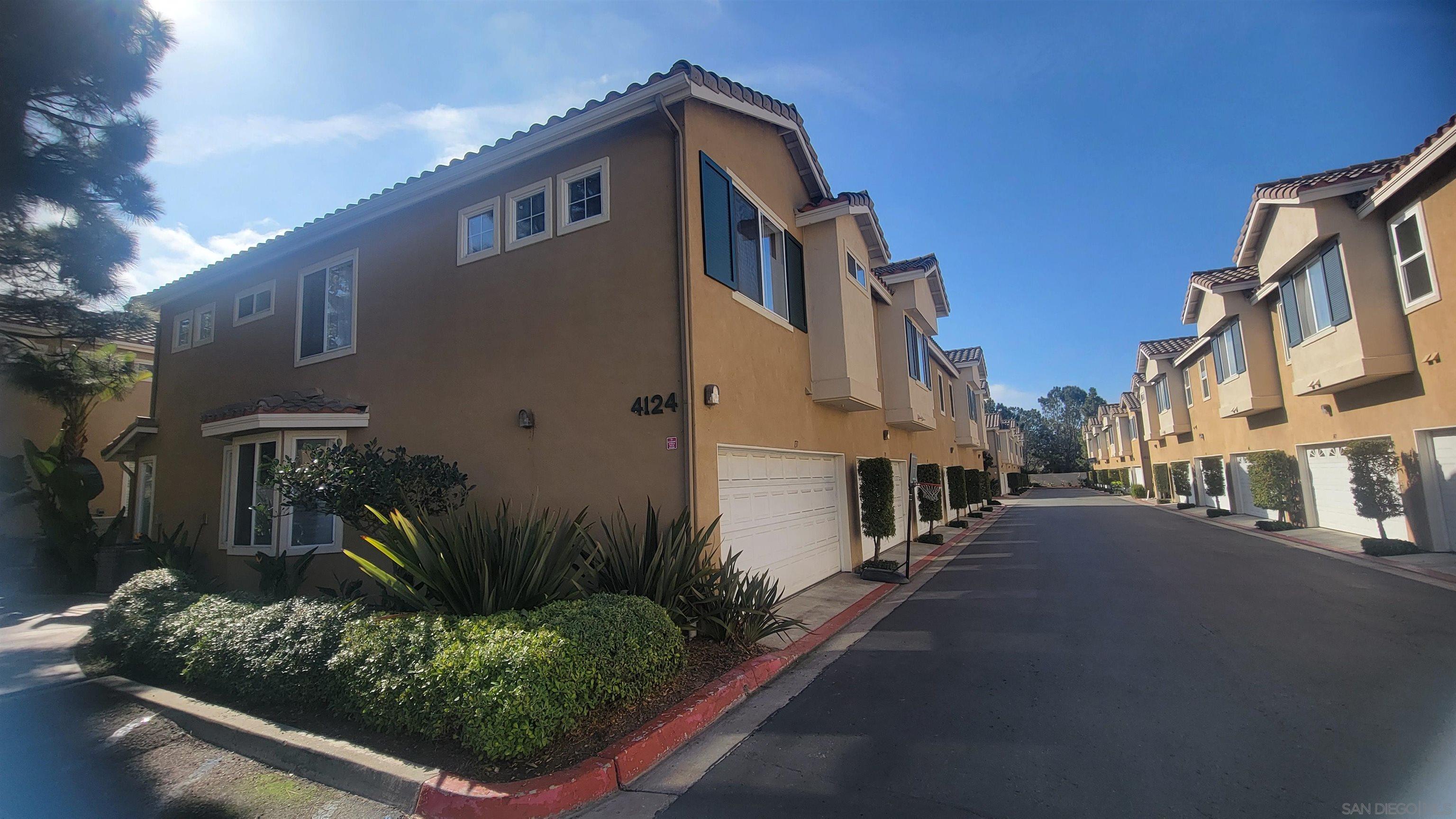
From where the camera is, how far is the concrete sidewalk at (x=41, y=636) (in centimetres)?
687

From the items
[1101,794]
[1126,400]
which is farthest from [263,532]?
[1126,400]

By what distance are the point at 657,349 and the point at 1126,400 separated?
157ft

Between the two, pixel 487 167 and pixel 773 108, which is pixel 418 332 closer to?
pixel 487 167

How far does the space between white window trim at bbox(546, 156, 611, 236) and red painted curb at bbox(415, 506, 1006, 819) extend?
5.84m

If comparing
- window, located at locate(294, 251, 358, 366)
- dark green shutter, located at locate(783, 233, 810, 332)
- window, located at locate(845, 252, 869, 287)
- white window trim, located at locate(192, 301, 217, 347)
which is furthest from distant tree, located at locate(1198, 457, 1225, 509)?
white window trim, located at locate(192, 301, 217, 347)

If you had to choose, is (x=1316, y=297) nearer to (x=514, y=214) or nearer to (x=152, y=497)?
(x=514, y=214)

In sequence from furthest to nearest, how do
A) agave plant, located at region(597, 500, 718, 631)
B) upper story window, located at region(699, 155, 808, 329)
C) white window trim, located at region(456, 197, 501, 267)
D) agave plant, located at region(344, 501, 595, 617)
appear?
1. white window trim, located at region(456, 197, 501, 267)
2. upper story window, located at region(699, 155, 808, 329)
3. agave plant, located at region(597, 500, 718, 631)
4. agave plant, located at region(344, 501, 595, 617)

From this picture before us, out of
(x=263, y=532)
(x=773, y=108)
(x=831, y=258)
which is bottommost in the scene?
(x=263, y=532)

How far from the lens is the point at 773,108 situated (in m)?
10.1

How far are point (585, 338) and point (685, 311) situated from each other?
1586 millimetres

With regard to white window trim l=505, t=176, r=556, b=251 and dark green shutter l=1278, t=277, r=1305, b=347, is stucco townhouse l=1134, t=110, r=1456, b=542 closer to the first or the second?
dark green shutter l=1278, t=277, r=1305, b=347

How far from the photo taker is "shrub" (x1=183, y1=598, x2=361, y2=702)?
526cm

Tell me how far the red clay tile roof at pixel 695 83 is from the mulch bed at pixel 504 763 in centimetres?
658

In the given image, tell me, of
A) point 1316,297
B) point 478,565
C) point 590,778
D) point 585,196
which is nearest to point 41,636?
point 478,565
